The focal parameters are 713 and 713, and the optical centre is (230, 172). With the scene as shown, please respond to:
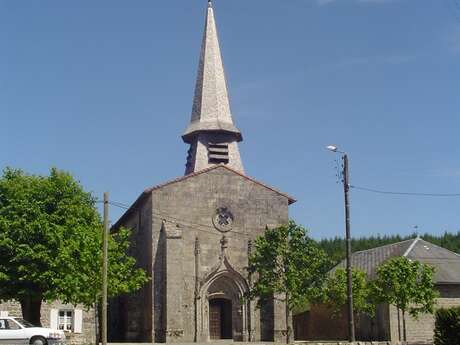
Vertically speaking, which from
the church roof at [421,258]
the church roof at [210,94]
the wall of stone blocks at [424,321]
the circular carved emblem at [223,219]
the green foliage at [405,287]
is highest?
the church roof at [210,94]

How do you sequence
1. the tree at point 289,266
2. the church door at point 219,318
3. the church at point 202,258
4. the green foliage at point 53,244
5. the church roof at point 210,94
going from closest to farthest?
1. the green foliage at point 53,244
2. the tree at point 289,266
3. the church at point 202,258
4. the church door at point 219,318
5. the church roof at point 210,94

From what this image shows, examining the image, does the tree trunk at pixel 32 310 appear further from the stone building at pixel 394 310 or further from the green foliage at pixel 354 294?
the stone building at pixel 394 310

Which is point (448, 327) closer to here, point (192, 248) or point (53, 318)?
point (192, 248)

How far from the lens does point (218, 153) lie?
5453 cm

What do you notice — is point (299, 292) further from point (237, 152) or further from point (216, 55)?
point (216, 55)

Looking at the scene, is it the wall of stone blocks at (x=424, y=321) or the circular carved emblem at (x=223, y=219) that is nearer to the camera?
the circular carved emblem at (x=223, y=219)

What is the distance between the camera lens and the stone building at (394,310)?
1789 inches

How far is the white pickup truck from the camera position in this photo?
2995 cm

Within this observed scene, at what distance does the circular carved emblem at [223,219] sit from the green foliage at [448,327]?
20.2 m

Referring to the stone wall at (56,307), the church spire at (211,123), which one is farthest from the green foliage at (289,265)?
the church spire at (211,123)

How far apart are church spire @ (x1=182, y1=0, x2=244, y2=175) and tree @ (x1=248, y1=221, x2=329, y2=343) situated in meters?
13.9

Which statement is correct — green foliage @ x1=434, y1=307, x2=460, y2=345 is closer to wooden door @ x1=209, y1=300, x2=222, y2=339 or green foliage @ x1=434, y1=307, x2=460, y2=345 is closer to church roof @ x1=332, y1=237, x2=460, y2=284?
wooden door @ x1=209, y1=300, x2=222, y2=339

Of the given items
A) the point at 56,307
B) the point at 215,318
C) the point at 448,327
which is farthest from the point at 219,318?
the point at 448,327

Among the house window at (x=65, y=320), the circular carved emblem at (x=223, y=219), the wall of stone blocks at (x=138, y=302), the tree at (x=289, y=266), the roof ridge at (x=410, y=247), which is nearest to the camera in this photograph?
the tree at (x=289, y=266)
